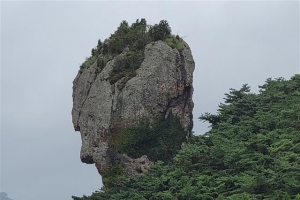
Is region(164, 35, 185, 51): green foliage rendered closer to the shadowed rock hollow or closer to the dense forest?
the shadowed rock hollow

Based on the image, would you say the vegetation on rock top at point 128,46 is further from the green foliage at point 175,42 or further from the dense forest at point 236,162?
the dense forest at point 236,162

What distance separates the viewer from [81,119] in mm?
26672

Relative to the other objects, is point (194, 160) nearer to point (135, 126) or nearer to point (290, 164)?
point (135, 126)

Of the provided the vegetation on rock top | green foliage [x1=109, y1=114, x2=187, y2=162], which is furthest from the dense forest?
the vegetation on rock top

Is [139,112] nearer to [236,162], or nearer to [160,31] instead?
[160,31]

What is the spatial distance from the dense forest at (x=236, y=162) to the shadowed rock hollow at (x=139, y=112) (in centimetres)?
113

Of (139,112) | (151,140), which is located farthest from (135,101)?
(151,140)

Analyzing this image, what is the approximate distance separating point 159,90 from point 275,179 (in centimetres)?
1020

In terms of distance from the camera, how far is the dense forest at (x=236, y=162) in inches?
656

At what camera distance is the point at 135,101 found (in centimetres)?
2472

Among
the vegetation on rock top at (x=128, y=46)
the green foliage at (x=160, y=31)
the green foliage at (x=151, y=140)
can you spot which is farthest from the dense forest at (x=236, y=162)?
the green foliage at (x=160, y=31)

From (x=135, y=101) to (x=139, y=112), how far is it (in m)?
0.63

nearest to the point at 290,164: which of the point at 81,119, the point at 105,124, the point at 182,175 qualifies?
the point at 182,175

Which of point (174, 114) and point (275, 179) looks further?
point (174, 114)
